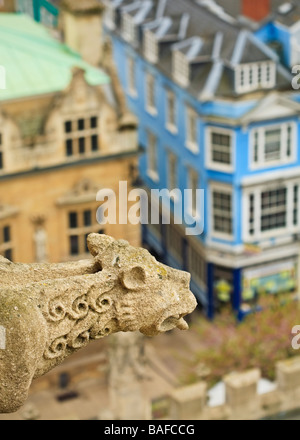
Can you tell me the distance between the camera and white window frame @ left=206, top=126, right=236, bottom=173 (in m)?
40.6

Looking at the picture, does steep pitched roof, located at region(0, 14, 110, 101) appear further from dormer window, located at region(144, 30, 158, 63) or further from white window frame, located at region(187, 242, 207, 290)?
white window frame, located at region(187, 242, 207, 290)

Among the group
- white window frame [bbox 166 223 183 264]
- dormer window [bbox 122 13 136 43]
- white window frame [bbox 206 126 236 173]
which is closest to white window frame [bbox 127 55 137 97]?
dormer window [bbox 122 13 136 43]

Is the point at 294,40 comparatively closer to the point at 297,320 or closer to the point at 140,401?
the point at 297,320

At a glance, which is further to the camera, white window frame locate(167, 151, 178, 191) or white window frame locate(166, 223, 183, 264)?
white window frame locate(166, 223, 183, 264)

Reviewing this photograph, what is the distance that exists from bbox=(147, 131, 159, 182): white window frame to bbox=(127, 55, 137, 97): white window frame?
1.96 meters

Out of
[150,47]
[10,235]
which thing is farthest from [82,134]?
[150,47]

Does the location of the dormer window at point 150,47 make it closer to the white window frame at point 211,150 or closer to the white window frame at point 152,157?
the white window frame at point 152,157

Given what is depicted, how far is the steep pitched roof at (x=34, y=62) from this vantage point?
2839 cm

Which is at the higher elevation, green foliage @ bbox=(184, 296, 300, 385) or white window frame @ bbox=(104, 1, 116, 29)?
white window frame @ bbox=(104, 1, 116, 29)

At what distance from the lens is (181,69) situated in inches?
1667

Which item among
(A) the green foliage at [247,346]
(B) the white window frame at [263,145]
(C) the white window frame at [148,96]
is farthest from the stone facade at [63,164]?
(C) the white window frame at [148,96]

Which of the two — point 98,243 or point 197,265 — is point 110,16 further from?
point 98,243
